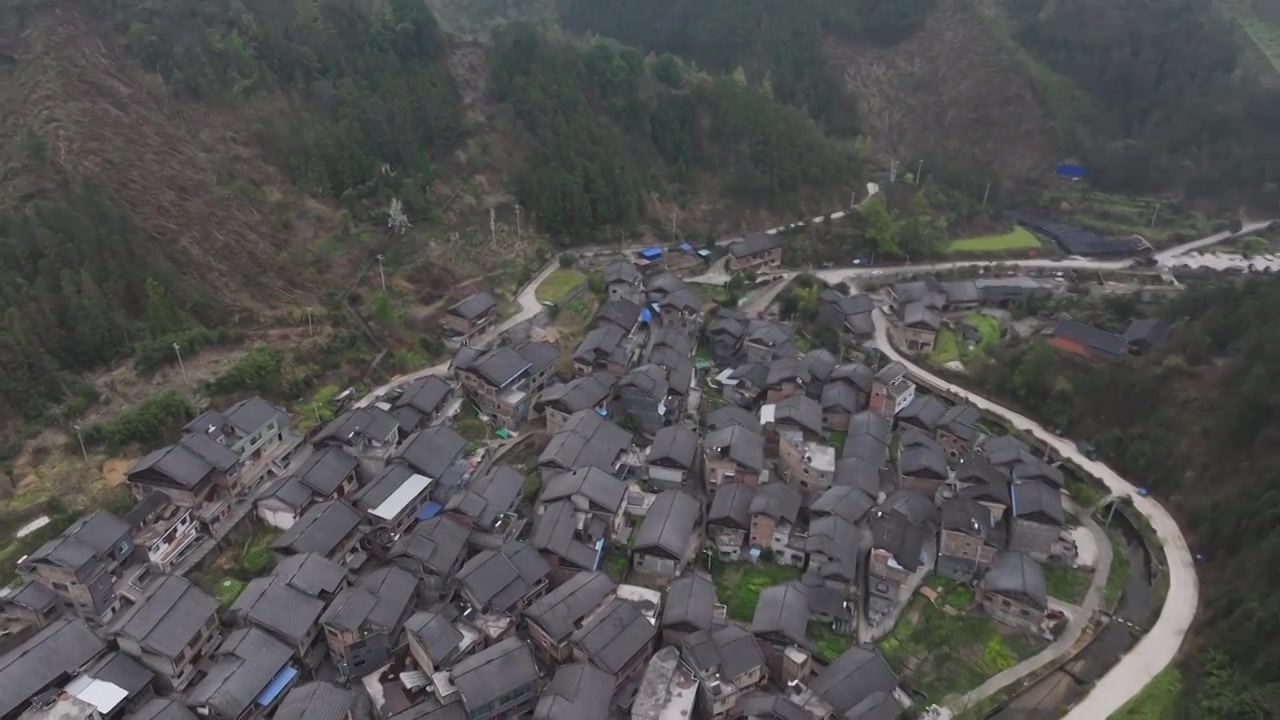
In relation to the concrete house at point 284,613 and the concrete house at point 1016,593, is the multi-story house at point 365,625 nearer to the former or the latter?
the concrete house at point 284,613

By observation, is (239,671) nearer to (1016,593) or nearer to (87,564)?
(87,564)

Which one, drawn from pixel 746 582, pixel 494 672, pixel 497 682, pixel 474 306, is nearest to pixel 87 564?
pixel 494 672

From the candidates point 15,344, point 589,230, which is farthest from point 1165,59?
point 15,344

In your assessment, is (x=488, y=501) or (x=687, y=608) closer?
(x=687, y=608)

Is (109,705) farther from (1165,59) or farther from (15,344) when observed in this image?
(1165,59)

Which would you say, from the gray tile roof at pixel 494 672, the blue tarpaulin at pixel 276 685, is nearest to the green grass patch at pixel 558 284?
the gray tile roof at pixel 494 672

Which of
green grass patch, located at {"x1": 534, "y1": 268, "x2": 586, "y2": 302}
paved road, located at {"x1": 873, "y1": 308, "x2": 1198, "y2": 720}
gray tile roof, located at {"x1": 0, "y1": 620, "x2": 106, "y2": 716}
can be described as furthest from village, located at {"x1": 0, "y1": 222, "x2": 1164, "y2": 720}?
green grass patch, located at {"x1": 534, "y1": 268, "x2": 586, "y2": 302}
